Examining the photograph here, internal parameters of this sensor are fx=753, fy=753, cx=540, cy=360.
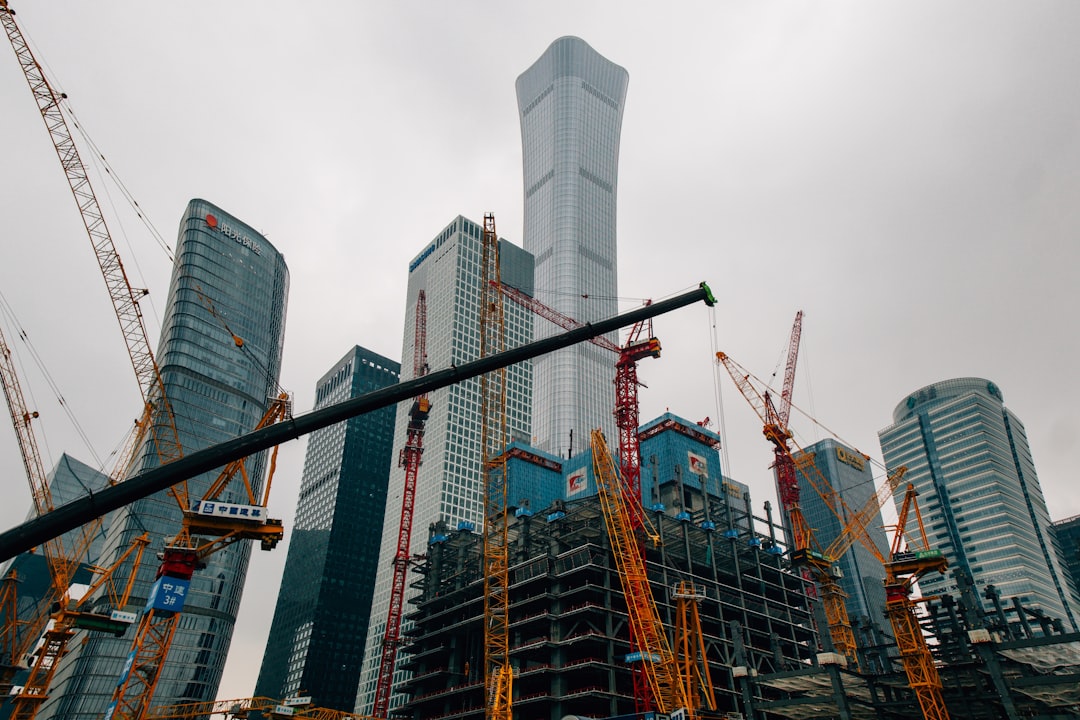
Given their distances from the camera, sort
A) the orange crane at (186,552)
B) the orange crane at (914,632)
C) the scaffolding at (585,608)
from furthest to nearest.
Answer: the scaffolding at (585,608) → the orange crane at (914,632) → the orange crane at (186,552)

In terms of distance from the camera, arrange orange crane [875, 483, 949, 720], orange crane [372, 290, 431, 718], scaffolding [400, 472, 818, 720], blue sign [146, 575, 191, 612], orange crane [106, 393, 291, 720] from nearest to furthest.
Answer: orange crane [106, 393, 291, 720]
blue sign [146, 575, 191, 612]
orange crane [875, 483, 949, 720]
scaffolding [400, 472, 818, 720]
orange crane [372, 290, 431, 718]

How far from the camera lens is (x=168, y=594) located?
5412 cm

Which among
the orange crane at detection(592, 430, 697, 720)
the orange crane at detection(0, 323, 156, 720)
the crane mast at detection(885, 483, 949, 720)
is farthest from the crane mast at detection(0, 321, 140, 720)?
the crane mast at detection(885, 483, 949, 720)

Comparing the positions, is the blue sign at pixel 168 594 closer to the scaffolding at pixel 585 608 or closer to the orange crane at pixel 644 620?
the orange crane at pixel 644 620

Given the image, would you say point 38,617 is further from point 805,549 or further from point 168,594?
point 805,549

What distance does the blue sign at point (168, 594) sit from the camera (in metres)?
53.0

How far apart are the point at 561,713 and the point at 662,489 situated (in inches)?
2088

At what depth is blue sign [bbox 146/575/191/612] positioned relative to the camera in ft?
174

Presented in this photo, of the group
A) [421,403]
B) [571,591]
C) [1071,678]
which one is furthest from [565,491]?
[1071,678]

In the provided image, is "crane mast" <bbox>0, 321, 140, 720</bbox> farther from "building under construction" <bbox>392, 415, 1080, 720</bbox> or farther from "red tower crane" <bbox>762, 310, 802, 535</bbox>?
"red tower crane" <bbox>762, 310, 802, 535</bbox>

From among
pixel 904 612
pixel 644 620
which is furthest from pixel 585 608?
pixel 904 612

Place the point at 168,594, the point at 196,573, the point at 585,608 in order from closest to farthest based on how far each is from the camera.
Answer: the point at 168,594 → the point at 585,608 → the point at 196,573

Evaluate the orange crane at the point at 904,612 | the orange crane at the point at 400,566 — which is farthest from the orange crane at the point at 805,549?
the orange crane at the point at 400,566

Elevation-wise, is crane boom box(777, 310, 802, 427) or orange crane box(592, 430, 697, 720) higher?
crane boom box(777, 310, 802, 427)
